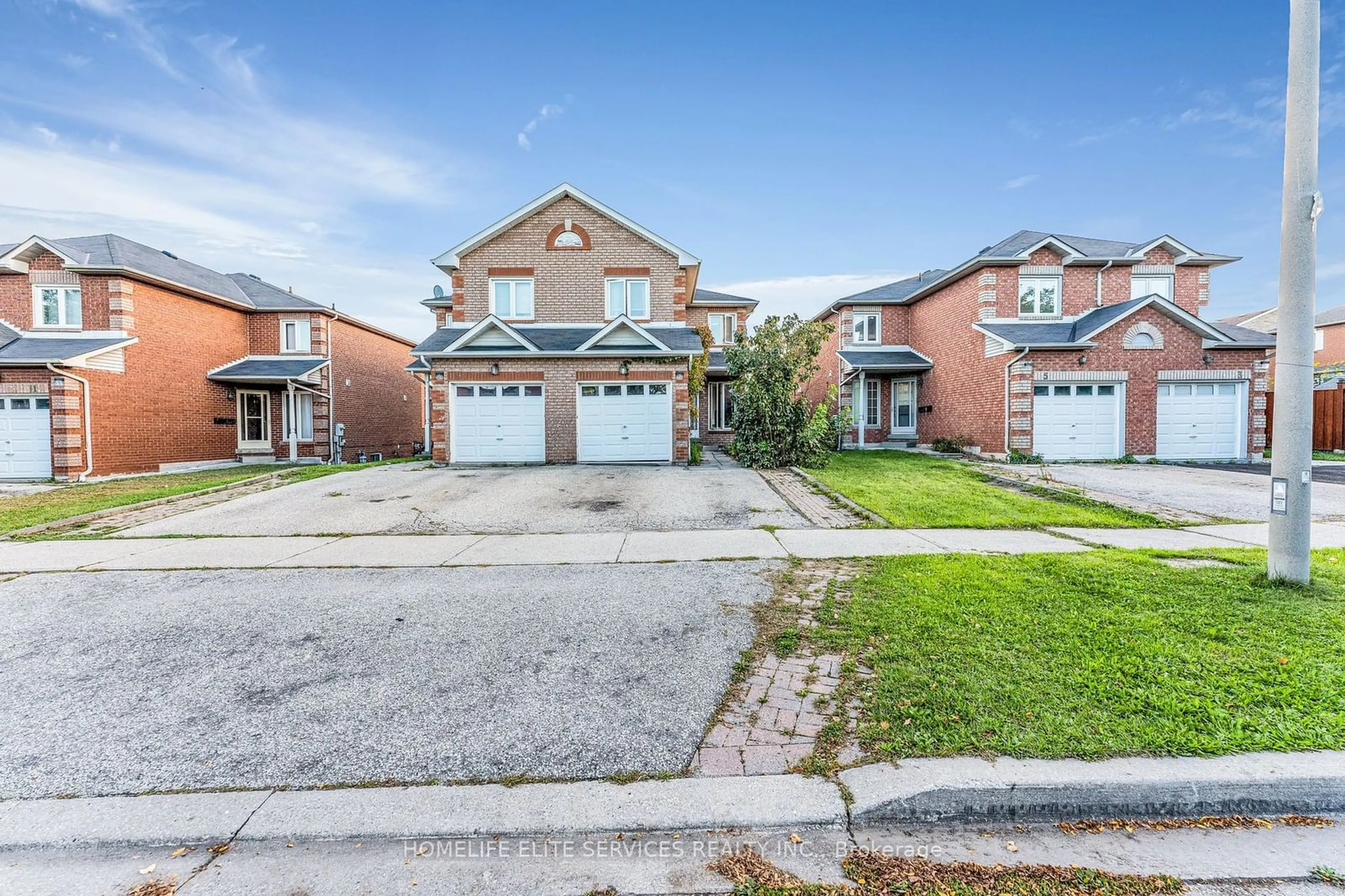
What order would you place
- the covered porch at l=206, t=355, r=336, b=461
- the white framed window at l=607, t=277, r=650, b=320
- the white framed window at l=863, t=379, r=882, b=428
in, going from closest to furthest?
1. the white framed window at l=607, t=277, r=650, b=320
2. the covered porch at l=206, t=355, r=336, b=461
3. the white framed window at l=863, t=379, r=882, b=428

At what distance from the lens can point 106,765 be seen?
2857 mm

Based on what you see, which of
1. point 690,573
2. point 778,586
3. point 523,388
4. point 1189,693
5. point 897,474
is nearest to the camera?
point 1189,693

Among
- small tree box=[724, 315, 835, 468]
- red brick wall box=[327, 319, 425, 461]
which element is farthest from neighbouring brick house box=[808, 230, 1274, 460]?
red brick wall box=[327, 319, 425, 461]

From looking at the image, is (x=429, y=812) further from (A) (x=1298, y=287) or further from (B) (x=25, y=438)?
(B) (x=25, y=438)

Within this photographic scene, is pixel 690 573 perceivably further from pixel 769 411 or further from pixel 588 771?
pixel 769 411

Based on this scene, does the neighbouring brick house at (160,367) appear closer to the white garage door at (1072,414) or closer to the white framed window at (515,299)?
the white framed window at (515,299)

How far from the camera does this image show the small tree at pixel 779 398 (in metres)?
15.9

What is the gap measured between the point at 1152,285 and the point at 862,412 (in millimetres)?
11354

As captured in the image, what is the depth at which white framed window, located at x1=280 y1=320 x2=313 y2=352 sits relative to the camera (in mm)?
21953

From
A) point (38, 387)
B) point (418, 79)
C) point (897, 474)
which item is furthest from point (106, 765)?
point (38, 387)

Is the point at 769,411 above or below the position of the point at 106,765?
above

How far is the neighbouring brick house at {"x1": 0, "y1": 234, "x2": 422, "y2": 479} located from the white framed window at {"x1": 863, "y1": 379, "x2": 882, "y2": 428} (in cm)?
2202

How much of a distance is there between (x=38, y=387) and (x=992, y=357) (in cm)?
2927

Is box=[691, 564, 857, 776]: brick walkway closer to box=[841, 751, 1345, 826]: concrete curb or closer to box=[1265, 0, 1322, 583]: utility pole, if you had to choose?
box=[841, 751, 1345, 826]: concrete curb
